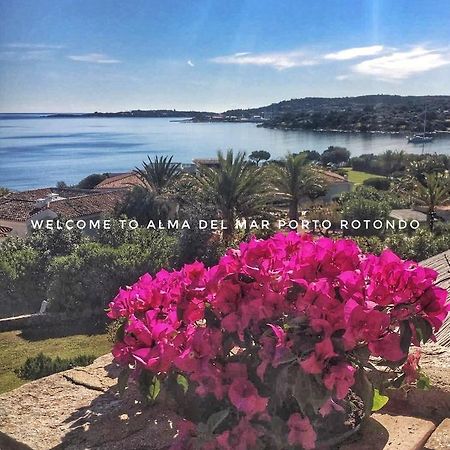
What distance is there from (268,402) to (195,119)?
122289 millimetres

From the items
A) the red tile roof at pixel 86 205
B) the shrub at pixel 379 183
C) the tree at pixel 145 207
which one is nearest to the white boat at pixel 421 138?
the shrub at pixel 379 183

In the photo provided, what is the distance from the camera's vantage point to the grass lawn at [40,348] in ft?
36.7

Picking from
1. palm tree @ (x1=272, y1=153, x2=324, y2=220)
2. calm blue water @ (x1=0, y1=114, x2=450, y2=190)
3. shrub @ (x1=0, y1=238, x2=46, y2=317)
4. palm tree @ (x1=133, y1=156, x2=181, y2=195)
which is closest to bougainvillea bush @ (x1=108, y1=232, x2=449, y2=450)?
shrub @ (x1=0, y1=238, x2=46, y2=317)

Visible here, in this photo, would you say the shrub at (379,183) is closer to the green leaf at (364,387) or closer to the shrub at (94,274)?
the shrub at (94,274)

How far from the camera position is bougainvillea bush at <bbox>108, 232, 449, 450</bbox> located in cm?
122

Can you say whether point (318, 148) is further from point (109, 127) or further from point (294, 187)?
point (109, 127)

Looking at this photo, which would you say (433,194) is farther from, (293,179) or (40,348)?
(40,348)

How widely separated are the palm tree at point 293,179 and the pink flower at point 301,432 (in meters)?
22.4

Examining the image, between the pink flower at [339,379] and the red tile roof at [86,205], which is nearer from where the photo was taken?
the pink flower at [339,379]

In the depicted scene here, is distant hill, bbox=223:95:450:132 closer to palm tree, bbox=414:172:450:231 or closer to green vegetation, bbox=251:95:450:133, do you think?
green vegetation, bbox=251:95:450:133

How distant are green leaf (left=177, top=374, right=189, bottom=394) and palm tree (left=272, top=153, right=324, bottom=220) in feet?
73.1

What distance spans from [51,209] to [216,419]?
971 inches

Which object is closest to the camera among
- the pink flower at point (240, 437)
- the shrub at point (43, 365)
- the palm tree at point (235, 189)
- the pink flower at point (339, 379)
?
the pink flower at point (339, 379)

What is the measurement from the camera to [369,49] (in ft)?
174
